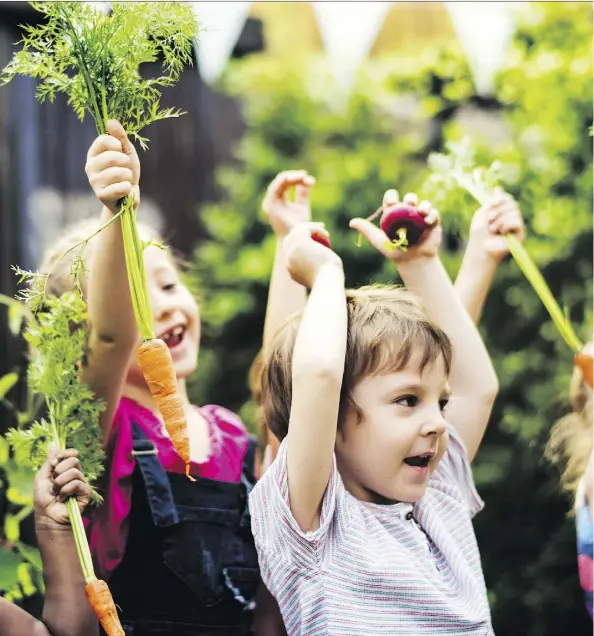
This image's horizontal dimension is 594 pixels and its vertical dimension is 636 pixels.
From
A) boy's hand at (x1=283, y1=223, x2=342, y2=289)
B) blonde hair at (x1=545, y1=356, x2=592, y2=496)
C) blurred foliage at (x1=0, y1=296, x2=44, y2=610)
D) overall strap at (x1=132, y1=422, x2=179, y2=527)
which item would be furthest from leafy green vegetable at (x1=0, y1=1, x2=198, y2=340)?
blonde hair at (x1=545, y1=356, x2=592, y2=496)

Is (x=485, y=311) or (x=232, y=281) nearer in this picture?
(x=485, y=311)

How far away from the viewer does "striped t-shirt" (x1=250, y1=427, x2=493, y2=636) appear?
1.60 m

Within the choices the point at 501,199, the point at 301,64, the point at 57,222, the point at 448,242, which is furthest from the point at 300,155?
the point at 501,199

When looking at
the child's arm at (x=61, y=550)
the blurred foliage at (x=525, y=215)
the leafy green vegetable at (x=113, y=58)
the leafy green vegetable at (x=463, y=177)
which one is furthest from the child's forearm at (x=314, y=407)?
the blurred foliage at (x=525, y=215)

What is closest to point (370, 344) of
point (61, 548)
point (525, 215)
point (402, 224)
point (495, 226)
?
point (402, 224)

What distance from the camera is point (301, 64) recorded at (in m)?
4.86

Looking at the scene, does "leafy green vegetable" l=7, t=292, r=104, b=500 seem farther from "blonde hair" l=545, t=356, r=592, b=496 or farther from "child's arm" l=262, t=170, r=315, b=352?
"blonde hair" l=545, t=356, r=592, b=496

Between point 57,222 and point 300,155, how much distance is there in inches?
54.2

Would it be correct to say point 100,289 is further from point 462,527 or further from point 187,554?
point 462,527

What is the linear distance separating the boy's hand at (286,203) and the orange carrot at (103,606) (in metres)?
0.91

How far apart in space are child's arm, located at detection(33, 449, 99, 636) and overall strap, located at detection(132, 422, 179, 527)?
0.69ft

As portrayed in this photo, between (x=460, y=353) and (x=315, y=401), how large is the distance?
525 millimetres

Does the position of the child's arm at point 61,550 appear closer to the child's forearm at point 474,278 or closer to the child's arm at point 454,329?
the child's arm at point 454,329

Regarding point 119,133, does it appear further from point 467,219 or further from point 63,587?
point 467,219
